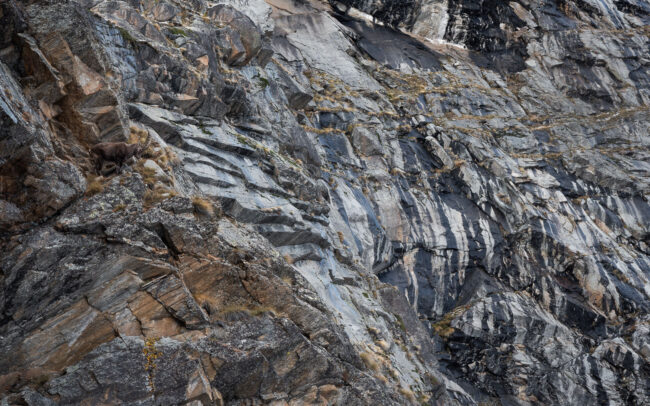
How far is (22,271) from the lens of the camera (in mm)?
9039

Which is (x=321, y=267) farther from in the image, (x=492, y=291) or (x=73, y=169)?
(x=492, y=291)

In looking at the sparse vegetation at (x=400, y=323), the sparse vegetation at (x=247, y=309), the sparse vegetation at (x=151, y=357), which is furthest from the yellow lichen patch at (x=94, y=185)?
the sparse vegetation at (x=400, y=323)

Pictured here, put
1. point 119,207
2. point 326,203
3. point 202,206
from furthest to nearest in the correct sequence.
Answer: point 326,203
point 202,206
point 119,207

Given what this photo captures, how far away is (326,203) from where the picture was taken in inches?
853

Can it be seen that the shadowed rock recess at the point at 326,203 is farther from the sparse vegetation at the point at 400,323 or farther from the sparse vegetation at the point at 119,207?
the sparse vegetation at the point at 400,323

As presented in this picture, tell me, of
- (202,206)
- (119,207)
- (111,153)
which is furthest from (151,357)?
(111,153)

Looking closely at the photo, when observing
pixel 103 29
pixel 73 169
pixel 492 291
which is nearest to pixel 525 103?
pixel 492 291

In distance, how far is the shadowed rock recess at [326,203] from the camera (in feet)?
31.1

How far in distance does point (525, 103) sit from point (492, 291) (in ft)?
63.5

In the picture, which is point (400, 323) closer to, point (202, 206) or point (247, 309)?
point (247, 309)

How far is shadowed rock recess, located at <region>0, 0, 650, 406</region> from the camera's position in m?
9.49

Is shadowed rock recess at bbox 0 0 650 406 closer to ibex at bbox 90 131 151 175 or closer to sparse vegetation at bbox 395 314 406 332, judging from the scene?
ibex at bbox 90 131 151 175

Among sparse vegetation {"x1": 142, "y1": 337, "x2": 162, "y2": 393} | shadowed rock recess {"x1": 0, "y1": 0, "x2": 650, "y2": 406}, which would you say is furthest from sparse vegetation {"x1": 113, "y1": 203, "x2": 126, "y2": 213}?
sparse vegetation {"x1": 142, "y1": 337, "x2": 162, "y2": 393}

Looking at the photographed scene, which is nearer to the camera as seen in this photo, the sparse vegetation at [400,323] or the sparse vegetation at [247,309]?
the sparse vegetation at [247,309]
